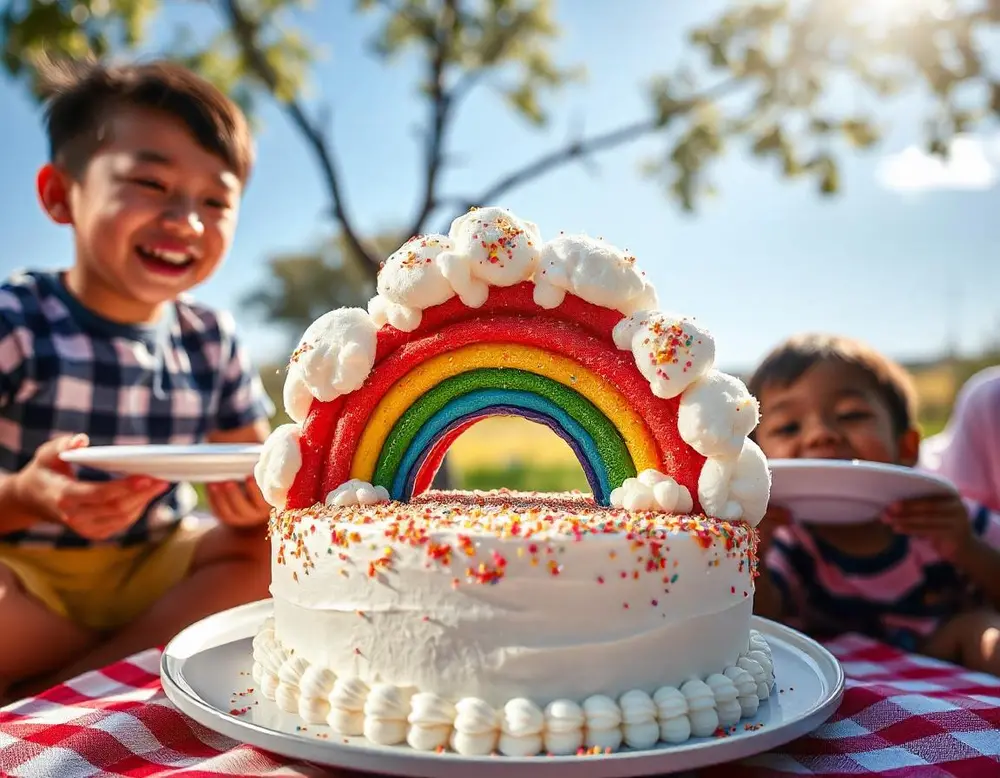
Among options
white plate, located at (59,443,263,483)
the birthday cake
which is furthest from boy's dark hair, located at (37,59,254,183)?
the birthday cake

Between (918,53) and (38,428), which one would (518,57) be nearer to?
(918,53)

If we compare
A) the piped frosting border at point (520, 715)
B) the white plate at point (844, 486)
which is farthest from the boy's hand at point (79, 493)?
the white plate at point (844, 486)

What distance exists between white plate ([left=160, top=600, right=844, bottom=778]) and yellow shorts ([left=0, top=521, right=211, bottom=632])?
0.79 meters

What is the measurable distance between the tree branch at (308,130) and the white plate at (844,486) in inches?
110

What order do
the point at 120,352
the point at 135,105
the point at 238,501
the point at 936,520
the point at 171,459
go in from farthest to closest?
the point at 120,352, the point at 135,105, the point at 238,501, the point at 936,520, the point at 171,459

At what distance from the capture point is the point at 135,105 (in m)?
2.32

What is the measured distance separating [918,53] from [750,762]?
380 cm

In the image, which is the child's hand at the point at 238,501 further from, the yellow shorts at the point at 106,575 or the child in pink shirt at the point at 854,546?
the child in pink shirt at the point at 854,546

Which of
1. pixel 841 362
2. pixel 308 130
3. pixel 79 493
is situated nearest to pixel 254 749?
pixel 79 493

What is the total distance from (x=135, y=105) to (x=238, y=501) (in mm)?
1148

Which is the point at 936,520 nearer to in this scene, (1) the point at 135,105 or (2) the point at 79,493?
(2) the point at 79,493

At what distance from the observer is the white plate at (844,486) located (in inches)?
66.6

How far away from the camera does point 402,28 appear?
16.2ft

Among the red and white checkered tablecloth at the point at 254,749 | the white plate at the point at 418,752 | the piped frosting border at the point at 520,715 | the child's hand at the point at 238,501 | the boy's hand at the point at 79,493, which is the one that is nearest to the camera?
the white plate at the point at 418,752
